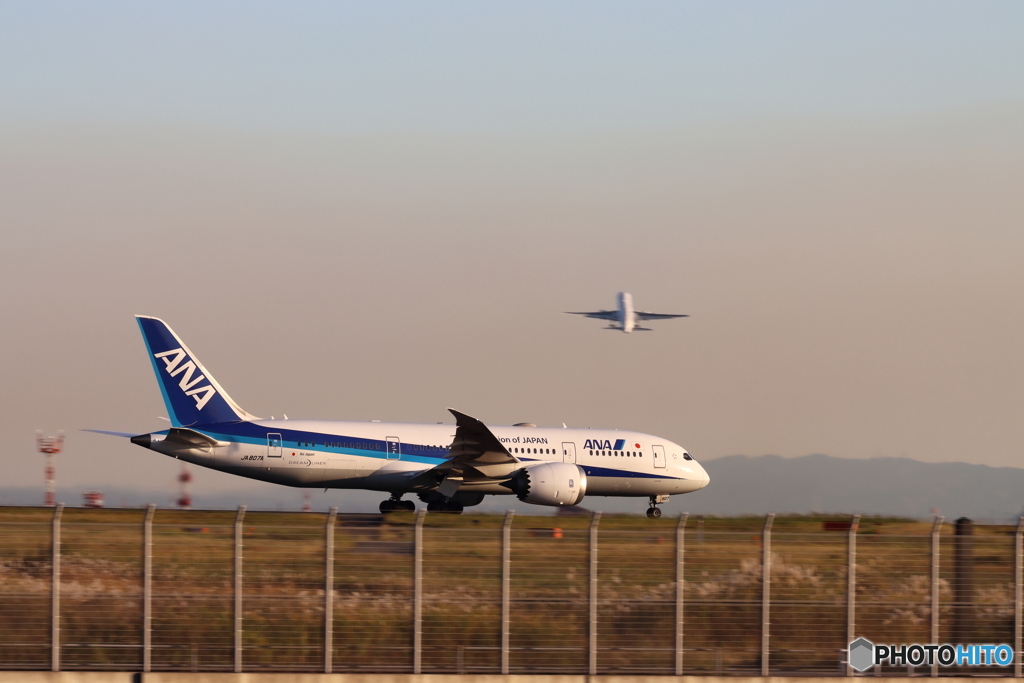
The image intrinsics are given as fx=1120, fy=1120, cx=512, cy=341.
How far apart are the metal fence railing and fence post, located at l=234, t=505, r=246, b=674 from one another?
0.03 m

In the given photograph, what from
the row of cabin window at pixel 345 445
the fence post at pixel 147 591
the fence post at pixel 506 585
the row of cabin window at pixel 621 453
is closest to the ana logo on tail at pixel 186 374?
the row of cabin window at pixel 345 445

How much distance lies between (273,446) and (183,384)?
3889 mm

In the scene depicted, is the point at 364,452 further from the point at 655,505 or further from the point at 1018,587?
the point at 1018,587

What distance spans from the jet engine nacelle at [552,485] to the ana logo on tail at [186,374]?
432 inches

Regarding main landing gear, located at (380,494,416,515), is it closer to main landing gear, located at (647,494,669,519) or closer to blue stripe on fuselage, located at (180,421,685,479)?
blue stripe on fuselage, located at (180,421,685,479)

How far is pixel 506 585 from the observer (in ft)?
58.7

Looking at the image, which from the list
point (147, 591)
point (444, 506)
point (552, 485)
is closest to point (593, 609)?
point (147, 591)

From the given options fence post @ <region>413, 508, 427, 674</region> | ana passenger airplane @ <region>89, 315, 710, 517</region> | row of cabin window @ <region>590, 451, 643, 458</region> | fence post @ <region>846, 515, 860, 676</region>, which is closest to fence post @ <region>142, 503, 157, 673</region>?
fence post @ <region>413, 508, 427, 674</region>

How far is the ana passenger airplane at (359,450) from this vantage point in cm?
3706

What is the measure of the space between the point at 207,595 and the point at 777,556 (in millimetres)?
9214

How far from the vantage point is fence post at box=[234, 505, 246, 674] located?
56.7 ft

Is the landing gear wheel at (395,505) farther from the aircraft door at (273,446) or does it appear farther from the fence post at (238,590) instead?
the fence post at (238,590)

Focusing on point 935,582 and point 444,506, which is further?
point 444,506

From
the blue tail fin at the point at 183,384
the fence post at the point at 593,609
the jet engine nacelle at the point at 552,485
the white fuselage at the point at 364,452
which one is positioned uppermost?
the blue tail fin at the point at 183,384
